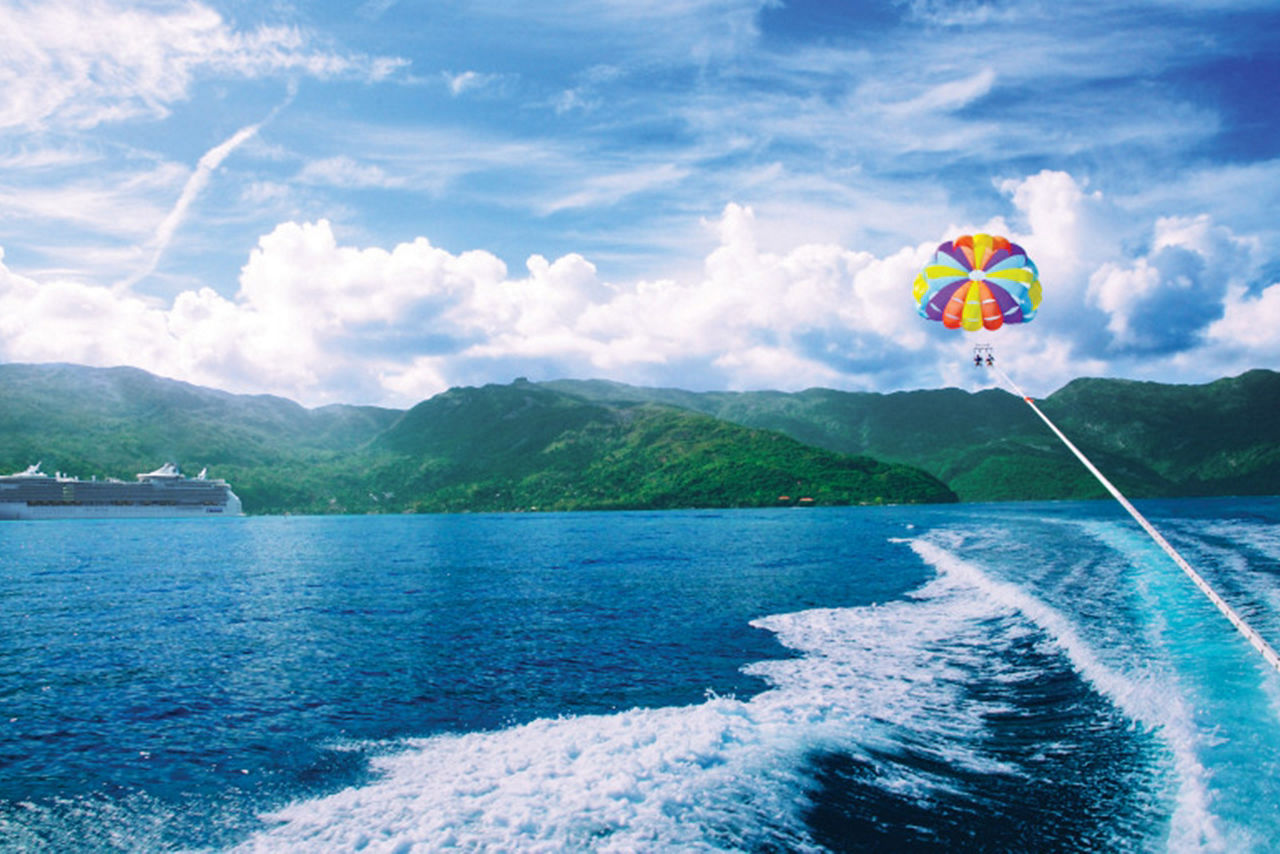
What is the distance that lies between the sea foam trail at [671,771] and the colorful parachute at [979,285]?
692 inches

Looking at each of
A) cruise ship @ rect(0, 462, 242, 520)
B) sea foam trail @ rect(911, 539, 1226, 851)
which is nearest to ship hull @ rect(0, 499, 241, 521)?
cruise ship @ rect(0, 462, 242, 520)

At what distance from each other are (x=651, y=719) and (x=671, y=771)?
303 centimetres

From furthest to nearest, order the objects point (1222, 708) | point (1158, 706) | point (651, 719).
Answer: point (1158, 706)
point (651, 719)
point (1222, 708)

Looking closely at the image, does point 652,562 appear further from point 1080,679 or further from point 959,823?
point 959,823

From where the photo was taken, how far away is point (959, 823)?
11211 millimetres

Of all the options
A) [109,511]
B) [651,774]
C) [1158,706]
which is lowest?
[109,511]

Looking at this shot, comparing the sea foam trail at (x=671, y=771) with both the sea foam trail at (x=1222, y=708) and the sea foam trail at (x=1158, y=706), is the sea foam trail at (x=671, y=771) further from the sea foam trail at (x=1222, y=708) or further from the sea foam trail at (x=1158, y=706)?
the sea foam trail at (x=1222, y=708)

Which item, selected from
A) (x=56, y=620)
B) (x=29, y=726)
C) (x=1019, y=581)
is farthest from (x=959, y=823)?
(x=56, y=620)

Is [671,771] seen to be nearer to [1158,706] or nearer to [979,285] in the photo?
[1158,706]

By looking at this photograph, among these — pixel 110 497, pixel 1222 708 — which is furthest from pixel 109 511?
pixel 1222 708

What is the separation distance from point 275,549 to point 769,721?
235 ft

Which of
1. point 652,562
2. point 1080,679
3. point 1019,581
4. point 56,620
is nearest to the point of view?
point 1080,679

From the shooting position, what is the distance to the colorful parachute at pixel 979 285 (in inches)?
1248

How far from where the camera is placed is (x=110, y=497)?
17312cm
